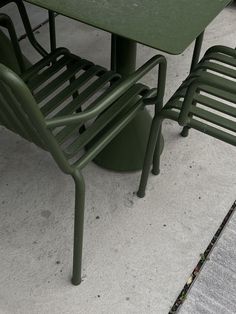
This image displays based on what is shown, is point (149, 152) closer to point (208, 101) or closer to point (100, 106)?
point (208, 101)

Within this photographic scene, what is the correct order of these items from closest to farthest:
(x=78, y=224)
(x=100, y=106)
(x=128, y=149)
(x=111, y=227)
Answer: (x=100, y=106) < (x=78, y=224) < (x=111, y=227) < (x=128, y=149)

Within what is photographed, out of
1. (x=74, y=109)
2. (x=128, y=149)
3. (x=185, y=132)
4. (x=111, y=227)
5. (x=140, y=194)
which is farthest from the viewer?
(x=185, y=132)

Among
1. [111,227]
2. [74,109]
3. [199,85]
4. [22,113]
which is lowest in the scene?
[111,227]

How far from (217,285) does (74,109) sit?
95cm

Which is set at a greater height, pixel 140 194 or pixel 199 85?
pixel 199 85

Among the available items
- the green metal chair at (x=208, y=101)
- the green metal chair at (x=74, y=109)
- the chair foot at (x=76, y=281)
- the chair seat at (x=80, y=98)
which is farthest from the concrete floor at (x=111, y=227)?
the chair seat at (x=80, y=98)

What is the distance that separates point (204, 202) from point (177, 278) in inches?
17.5

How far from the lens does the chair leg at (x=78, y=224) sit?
4.61 feet

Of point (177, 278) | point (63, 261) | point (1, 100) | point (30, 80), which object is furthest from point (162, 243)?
point (1, 100)

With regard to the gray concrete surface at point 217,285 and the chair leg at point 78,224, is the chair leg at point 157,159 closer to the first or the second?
the gray concrete surface at point 217,285

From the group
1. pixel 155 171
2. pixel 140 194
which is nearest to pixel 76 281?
pixel 140 194

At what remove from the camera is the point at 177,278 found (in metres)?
1.76

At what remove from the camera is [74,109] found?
162cm

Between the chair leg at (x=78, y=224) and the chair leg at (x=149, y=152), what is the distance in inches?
17.7
